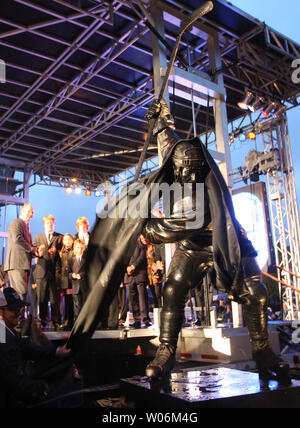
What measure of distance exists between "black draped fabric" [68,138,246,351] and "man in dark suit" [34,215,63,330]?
3514mm

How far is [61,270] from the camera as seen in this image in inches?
253

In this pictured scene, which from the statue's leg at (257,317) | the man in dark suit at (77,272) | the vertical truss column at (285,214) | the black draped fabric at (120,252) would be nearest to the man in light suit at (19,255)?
the man in dark suit at (77,272)

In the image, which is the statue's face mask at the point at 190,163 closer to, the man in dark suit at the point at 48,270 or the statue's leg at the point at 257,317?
the statue's leg at the point at 257,317

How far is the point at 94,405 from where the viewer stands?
2744 mm

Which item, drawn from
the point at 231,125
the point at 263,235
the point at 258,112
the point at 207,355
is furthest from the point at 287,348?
the point at 231,125

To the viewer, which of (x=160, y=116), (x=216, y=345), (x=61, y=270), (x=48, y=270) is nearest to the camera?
(x=160, y=116)

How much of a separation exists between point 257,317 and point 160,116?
1948 millimetres

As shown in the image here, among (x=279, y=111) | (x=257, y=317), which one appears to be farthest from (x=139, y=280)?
(x=279, y=111)

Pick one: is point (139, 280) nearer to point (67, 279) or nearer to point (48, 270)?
point (67, 279)

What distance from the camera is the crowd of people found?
5508 millimetres

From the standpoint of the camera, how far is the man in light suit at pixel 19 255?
5441mm

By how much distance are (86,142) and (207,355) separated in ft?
37.2

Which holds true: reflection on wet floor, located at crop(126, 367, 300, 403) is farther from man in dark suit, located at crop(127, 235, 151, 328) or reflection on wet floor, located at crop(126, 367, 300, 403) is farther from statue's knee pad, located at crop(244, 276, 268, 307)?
man in dark suit, located at crop(127, 235, 151, 328)
